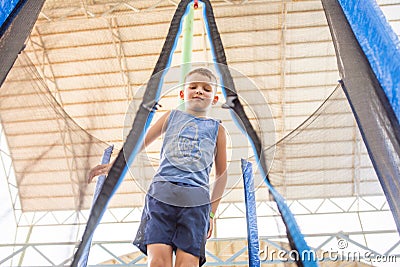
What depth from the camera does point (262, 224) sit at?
2.01 meters

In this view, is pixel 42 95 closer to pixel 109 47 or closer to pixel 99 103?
pixel 99 103

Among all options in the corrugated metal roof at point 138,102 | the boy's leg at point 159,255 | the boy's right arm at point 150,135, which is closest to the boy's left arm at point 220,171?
the corrugated metal roof at point 138,102

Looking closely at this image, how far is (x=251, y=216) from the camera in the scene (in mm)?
1749

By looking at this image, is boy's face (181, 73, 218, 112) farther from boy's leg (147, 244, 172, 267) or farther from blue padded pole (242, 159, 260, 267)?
boy's leg (147, 244, 172, 267)

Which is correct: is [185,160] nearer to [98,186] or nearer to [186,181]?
[186,181]

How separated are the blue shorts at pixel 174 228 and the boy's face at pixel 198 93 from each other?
0.39 metres

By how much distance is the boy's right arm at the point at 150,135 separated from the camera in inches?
67.3

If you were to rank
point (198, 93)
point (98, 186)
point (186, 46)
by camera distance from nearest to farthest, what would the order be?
point (198, 93) → point (98, 186) → point (186, 46)

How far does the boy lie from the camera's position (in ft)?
4.51

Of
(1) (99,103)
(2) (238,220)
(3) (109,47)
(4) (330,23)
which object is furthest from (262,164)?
(2) (238,220)

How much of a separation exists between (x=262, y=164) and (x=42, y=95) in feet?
3.09

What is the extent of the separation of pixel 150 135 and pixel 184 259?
54 cm

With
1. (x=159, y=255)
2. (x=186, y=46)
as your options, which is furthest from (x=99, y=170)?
(x=186, y=46)

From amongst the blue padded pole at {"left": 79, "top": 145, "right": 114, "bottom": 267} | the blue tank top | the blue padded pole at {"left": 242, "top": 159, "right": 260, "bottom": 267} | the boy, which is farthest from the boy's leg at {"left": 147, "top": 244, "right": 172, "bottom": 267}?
the blue padded pole at {"left": 242, "top": 159, "right": 260, "bottom": 267}
